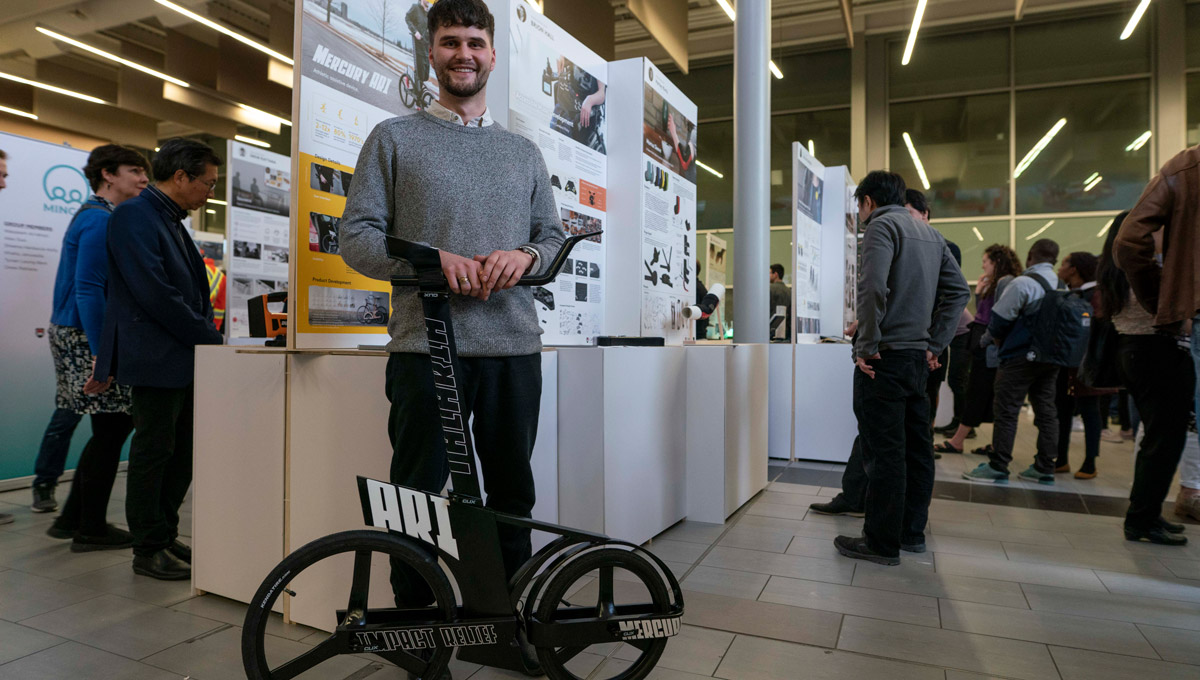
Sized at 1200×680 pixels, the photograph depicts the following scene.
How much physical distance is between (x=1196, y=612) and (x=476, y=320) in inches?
98.8

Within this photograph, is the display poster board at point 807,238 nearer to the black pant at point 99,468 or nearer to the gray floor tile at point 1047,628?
the gray floor tile at point 1047,628

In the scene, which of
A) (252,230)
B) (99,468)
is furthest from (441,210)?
(252,230)

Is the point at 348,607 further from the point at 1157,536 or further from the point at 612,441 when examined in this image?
the point at 1157,536

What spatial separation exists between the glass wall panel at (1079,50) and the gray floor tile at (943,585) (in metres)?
9.07

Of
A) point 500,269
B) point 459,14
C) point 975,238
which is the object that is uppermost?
point 975,238

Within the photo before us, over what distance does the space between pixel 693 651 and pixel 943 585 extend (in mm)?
1143

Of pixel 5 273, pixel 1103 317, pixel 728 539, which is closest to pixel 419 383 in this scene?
pixel 728 539

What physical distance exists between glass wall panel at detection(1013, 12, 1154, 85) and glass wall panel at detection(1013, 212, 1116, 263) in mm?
1877

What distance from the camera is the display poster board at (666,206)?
11.6ft

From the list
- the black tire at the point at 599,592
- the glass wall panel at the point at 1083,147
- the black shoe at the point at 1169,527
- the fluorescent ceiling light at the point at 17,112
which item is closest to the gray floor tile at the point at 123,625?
the black tire at the point at 599,592

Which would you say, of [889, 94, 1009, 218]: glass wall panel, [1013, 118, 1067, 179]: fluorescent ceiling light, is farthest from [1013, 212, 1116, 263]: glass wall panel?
[1013, 118, 1067, 179]: fluorescent ceiling light

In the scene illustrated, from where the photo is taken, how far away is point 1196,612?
91.4 inches

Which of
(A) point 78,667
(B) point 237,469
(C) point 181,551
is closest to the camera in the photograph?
(A) point 78,667

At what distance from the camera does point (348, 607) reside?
1492 mm
